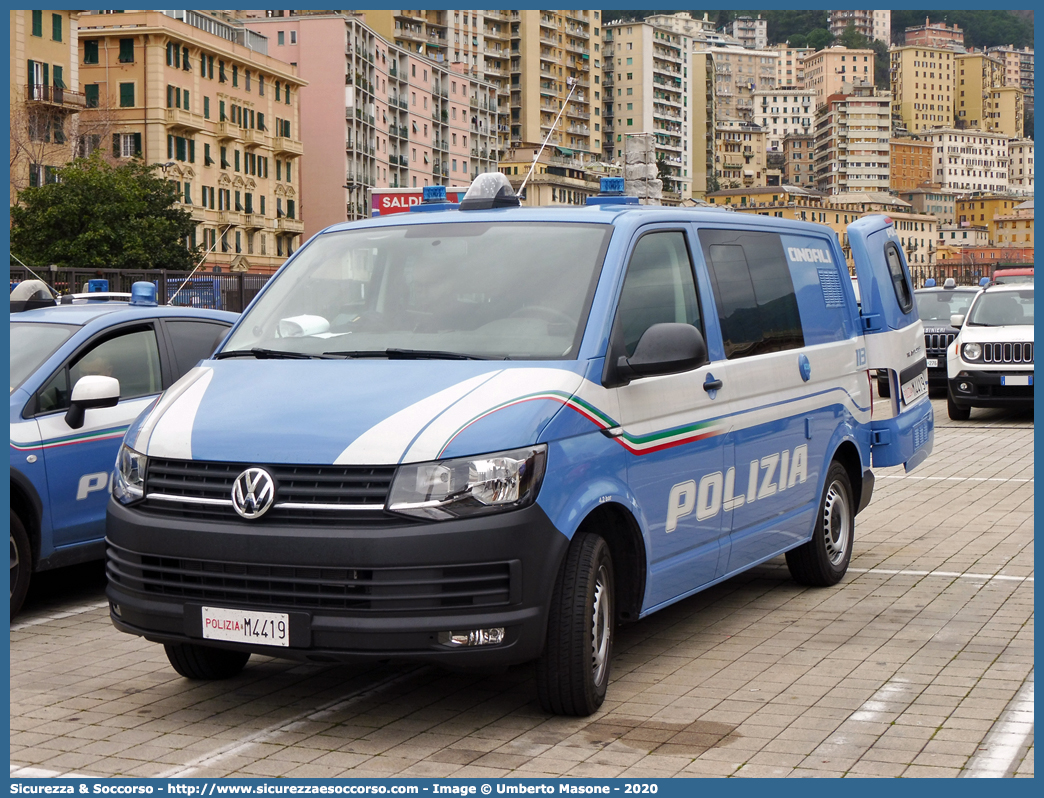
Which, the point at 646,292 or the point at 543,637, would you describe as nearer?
the point at 543,637

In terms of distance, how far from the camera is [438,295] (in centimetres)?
629

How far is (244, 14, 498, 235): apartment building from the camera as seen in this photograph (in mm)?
106875

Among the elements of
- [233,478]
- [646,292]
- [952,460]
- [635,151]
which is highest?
[635,151]

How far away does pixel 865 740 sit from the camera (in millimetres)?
5477

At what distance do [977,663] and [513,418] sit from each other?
2.75 metres

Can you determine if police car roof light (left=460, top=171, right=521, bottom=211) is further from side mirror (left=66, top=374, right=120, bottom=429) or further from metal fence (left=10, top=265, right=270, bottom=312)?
metal fence (left=10, top=265, right=270, bottom=312)

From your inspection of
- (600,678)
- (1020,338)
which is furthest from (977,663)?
(1020,338)

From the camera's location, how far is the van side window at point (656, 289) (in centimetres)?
624

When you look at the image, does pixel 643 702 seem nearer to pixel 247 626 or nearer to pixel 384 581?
pixel 384 581

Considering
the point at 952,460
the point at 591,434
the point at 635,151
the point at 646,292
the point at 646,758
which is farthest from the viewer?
the point at 635,151

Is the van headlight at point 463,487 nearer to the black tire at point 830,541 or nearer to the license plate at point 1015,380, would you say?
the black tire at point 830,541

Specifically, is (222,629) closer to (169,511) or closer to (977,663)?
(169,511)

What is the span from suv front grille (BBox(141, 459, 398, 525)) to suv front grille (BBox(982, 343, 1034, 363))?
53.9 ft

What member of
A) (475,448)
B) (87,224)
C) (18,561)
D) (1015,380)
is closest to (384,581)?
(475,448)
